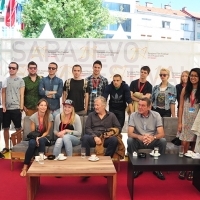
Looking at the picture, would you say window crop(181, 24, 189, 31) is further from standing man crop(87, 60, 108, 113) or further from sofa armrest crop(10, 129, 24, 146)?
sofa armrest crop(10, 129, 24, 146)

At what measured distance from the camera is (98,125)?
5.04 metres

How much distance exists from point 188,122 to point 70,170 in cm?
197

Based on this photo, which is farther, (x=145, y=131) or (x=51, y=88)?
(x=51, y=88)

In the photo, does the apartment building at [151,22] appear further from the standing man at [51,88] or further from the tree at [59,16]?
the standing man at [51,88]

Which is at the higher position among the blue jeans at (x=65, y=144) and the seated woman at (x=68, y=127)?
the seated woman at (x=68, y=127)

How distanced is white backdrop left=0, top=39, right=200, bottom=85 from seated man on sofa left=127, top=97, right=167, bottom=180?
2755 mm

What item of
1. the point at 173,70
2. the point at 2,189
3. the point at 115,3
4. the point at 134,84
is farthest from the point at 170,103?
the point at 115,3

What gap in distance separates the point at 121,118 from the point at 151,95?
65cm

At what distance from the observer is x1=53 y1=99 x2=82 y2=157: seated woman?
4812 mm

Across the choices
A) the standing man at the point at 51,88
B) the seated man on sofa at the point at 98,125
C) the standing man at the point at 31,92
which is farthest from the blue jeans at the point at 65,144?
the standing man at the point at 31,92

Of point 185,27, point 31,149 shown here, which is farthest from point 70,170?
point 185,27

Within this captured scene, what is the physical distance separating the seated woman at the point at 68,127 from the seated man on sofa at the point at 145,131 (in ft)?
2.61

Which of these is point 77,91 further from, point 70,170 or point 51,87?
point 70,170

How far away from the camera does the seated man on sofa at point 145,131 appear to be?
4727mm
